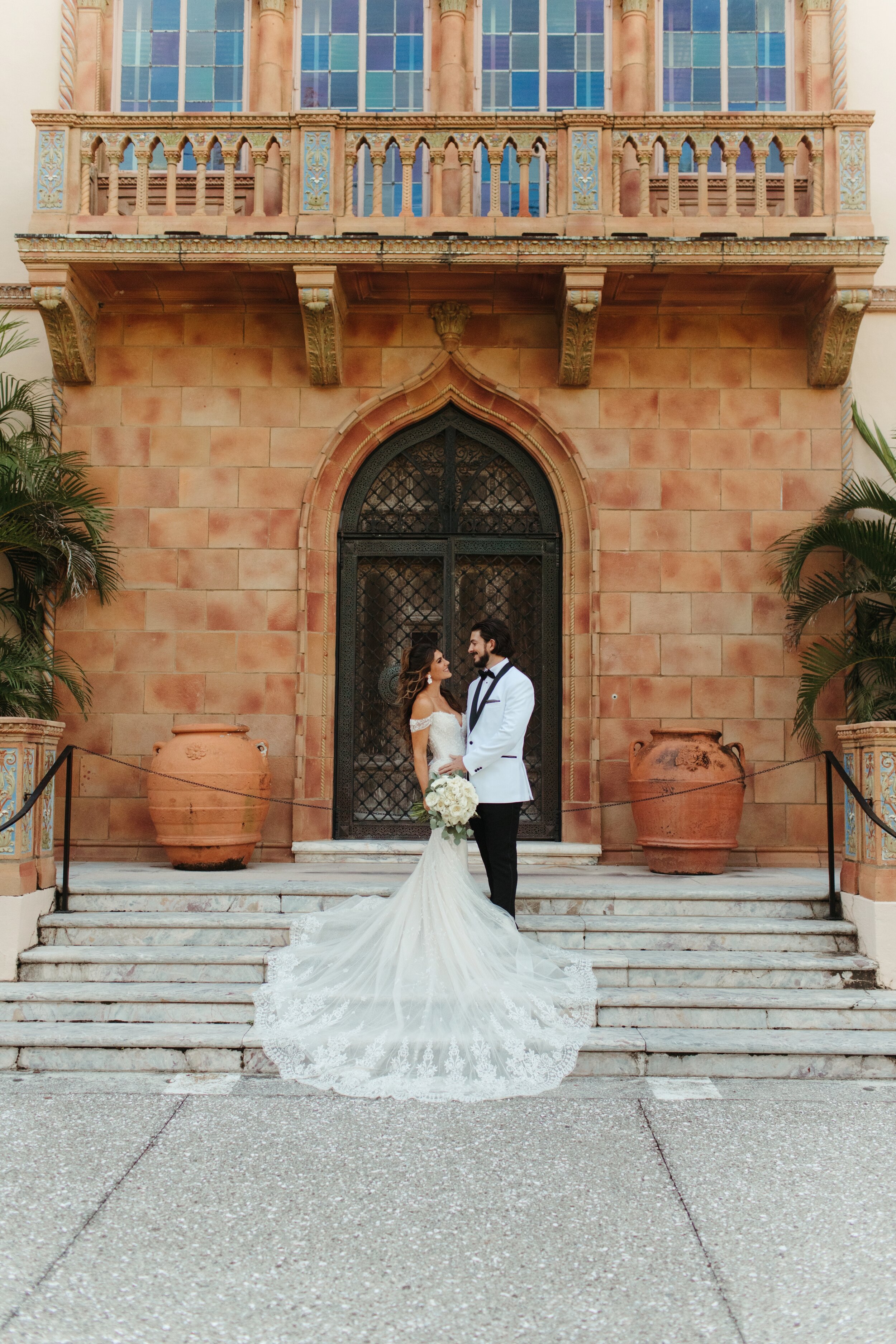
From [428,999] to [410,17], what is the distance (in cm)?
967

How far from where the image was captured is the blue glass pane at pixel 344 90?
1081 cm

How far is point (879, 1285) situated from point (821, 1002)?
9.81ft

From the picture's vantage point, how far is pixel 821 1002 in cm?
634

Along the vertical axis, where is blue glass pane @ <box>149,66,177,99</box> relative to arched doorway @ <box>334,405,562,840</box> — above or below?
above

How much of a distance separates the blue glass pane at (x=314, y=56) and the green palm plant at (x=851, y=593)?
6175mm

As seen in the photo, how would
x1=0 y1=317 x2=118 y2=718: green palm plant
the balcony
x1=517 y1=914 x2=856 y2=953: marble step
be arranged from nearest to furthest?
x1=517 y1=914 x2=856 y2=953: marble step → x1=0 y1=317 x2=118 y2=718: green palm plant → the balcony

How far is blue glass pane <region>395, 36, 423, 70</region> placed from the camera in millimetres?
10859

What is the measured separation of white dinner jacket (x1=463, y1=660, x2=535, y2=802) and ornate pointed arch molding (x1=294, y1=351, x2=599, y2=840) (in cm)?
330

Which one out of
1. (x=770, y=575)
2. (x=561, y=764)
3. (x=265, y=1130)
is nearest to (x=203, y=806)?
(x=561, y=764)

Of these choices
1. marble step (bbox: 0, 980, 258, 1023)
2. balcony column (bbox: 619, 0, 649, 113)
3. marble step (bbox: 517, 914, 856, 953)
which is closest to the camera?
marble step (bbox: 0, 980, 258, 1023)

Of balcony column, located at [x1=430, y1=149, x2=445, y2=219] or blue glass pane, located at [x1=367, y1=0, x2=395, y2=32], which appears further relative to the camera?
blue glass pane, located at [x1=367, y1=0, x2=395, y2=32]

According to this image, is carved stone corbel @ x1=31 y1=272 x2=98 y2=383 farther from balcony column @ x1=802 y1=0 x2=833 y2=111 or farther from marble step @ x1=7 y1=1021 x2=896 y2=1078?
balcony column @ x1=802 y1=0 x2=833 y2=111

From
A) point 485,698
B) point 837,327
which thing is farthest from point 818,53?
point 485,698

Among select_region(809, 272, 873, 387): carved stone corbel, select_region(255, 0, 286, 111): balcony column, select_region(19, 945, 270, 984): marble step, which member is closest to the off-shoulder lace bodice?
select_region(19, 945, 270, 984): marble step
